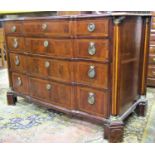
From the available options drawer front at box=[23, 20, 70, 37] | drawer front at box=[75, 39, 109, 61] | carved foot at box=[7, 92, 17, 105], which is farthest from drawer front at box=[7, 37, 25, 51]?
drawer front at box=[75, 39, 109, 61]

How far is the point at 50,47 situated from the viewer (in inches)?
68.3

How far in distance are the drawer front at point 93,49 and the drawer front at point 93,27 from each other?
51 millimetres

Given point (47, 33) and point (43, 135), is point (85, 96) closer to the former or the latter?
point (43, 135)

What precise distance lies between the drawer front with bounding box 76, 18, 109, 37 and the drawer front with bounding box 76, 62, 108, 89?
8.8 inches

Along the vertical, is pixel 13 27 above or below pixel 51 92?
above

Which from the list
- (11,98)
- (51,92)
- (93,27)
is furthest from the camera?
(11,98)

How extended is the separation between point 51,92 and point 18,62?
21.1 inches

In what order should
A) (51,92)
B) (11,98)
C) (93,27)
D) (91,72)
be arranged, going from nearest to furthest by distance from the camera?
1. (93,27)
2. (91,72)
3. (51,92)
4. (11,98)

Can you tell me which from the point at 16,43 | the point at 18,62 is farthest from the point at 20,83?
the point at 16,43

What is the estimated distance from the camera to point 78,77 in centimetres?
163

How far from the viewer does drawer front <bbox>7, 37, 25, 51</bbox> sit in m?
2.00

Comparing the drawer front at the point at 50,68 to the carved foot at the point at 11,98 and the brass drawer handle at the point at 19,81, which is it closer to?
the brass drawer handle at the point at 19,81

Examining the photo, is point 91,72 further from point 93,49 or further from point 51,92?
point 51,92
